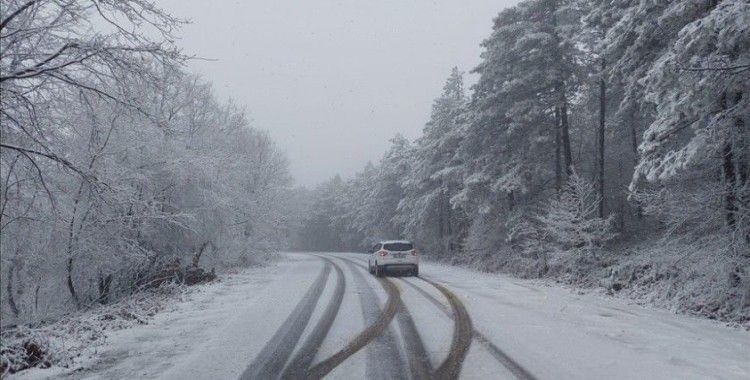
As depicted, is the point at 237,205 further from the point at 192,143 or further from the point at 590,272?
the point at 590,272

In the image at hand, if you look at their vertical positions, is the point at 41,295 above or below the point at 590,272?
below

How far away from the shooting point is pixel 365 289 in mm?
16859

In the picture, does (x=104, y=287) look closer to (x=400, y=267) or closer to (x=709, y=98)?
(x=400, y=267)

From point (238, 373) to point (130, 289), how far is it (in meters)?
10.9

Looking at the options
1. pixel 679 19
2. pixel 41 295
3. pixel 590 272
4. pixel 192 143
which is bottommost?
pixel 41 295

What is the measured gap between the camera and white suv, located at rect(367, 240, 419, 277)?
2206 centimetres

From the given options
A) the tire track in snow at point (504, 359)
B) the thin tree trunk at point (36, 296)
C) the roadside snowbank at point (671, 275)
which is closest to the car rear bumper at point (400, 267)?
the roadside snowbank at point (671, 275)

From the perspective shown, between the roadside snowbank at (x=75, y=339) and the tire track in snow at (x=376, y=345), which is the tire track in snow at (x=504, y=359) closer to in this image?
the tire track in snow at (x=376, y=345)

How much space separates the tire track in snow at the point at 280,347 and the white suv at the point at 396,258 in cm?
925

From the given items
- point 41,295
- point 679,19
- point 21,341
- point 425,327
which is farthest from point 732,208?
point 41,295

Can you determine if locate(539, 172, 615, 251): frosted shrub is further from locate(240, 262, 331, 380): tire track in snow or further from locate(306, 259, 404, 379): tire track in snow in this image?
locate(240, 262, 331, 380): tire track in snow

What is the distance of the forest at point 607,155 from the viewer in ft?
34.7

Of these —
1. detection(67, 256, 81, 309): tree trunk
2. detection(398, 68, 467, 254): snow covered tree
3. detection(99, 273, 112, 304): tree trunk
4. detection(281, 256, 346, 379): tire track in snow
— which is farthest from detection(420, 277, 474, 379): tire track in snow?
detection(398, 68, 467, 254): snow covered tree

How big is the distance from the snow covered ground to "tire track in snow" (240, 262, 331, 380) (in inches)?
1.7
